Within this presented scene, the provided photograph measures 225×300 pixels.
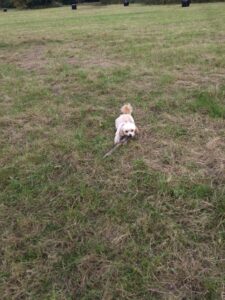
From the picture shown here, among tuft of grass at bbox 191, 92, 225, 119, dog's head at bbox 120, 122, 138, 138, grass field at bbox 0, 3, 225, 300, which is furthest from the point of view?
tuft of grass at bbox 191, 92, 225, 119

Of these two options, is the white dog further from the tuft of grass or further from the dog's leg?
the tuft of grass

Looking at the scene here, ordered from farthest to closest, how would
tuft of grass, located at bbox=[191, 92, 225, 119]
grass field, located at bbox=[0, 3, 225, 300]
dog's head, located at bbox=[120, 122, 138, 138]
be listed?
tuft of grass, located at bbox=[191, 92, 225, 119]
dog's head, located at bbox=[120, 122, 138, 138]
grass field, located at bbox=[0, 3, 225, 300]

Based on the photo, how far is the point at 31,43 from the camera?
8766 mm

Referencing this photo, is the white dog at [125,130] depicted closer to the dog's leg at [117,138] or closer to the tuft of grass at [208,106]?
the dog's leg at [117,138]

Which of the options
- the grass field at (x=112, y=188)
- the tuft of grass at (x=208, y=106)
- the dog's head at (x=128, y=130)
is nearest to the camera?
the grass field at (x=112, y=188)

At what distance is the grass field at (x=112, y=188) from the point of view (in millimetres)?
1914

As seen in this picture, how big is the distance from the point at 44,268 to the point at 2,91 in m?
3.57

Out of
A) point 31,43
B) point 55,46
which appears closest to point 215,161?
point 55,46

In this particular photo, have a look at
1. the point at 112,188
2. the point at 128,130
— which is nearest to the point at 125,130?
the point at 128,130

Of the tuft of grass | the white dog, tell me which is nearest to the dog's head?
the white dog

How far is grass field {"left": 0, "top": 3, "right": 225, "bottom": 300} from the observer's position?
191 cm

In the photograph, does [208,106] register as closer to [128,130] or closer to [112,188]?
[128,130]

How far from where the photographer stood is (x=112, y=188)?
8.61ft

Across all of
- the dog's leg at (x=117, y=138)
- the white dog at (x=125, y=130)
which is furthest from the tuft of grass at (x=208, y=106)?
the dog's leg at (x=117, y=138)
